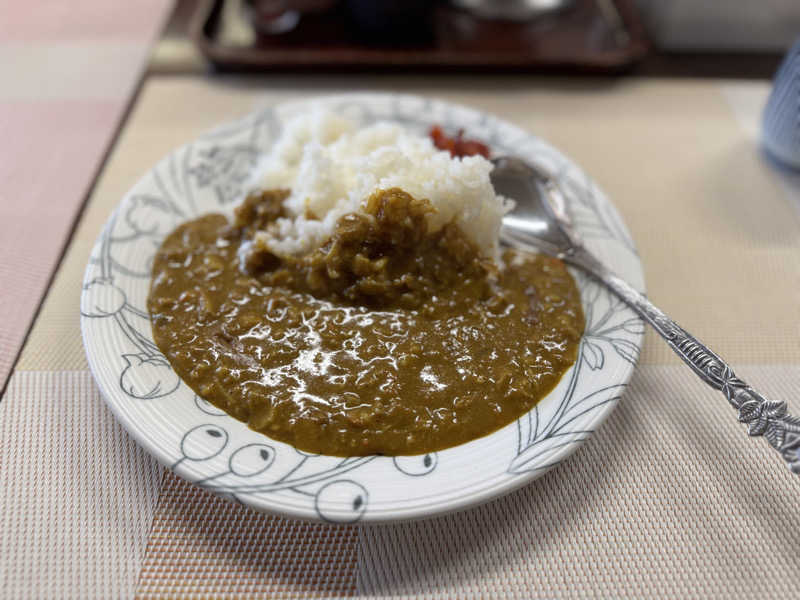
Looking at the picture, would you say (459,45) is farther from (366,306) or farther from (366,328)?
(366,328)

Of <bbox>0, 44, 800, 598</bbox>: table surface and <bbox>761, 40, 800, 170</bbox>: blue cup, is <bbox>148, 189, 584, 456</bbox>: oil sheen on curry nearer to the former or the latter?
<bbox>0, 44, 800, 598</bbox>: table surface

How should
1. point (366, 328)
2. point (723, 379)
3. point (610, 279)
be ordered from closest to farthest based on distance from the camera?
point (723, 379) → point (366, 328) → point (610, 279)

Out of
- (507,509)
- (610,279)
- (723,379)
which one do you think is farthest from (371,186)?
(723,379)

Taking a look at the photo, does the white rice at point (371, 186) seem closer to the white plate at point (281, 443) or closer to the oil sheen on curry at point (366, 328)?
the oil sheen on curry at point (366, 328)

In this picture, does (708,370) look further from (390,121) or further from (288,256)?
(390,121)

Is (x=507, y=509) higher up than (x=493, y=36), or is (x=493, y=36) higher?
(x=493, y=36)
